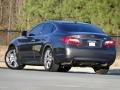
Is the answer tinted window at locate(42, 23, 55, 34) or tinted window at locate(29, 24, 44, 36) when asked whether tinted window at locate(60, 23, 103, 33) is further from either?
tinted window at locate(29, 24, 44, 36)

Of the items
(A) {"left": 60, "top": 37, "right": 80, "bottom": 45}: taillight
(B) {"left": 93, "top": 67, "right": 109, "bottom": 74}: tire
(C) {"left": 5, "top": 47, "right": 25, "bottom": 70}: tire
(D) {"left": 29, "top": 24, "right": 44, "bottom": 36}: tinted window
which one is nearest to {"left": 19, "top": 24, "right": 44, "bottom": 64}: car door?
(D) {"left": 29, "top": 24, "right": 44, "bottom": 36}: tinted window

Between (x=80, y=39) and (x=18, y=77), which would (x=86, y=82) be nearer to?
(x=18, y=77)

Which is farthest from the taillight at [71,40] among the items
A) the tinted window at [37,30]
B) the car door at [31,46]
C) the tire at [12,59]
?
the tire at [12,59]

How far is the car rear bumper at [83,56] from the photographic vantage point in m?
16.3

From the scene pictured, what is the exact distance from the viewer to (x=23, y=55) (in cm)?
1798

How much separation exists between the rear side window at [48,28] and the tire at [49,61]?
596 mm

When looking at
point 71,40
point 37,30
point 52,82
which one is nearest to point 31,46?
point 37,30

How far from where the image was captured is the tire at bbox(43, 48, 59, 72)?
16625mm

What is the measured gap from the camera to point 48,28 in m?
17.3

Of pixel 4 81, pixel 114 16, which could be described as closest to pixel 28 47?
pixel 4 81

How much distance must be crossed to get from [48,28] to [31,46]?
0.81 metres

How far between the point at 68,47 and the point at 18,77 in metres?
2.74

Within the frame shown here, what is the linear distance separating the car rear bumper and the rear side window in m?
1.06

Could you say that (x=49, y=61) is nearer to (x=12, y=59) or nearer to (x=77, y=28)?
(x=77, y=28)
